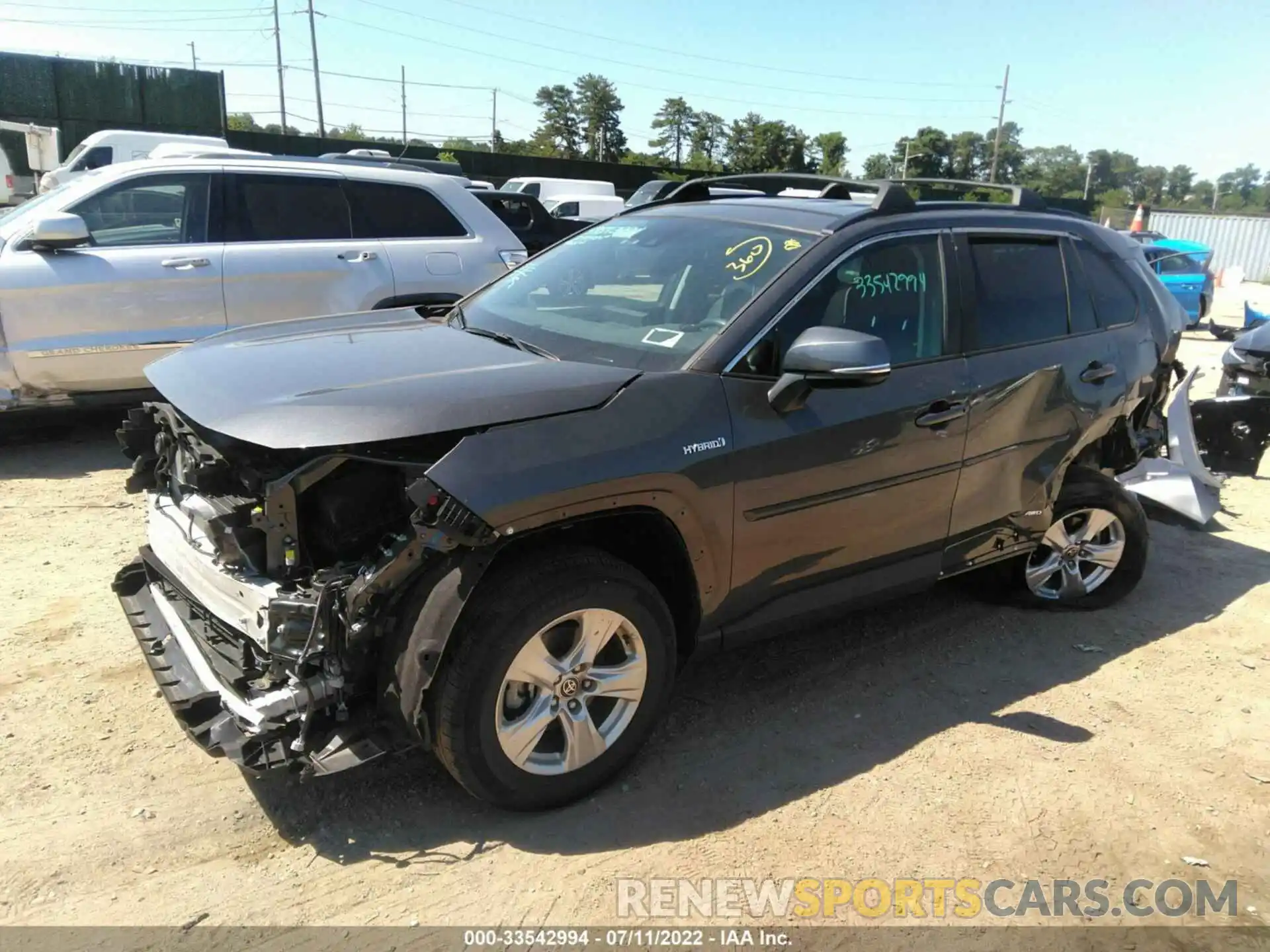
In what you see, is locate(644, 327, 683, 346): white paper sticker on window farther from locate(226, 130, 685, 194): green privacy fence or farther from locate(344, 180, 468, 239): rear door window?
locate(226, 130, 685, 194): green privacy fence

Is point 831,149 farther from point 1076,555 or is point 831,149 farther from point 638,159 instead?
point 1076,555

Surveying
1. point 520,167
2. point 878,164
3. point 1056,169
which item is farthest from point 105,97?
point 1056,169

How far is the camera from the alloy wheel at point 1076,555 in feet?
15.2

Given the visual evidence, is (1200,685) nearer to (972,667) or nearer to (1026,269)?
(972,667)

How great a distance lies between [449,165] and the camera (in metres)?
13.4

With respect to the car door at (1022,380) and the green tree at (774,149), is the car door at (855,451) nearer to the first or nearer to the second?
the car door at (1022,380)

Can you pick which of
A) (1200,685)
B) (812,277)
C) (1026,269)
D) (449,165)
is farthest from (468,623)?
(449,165)

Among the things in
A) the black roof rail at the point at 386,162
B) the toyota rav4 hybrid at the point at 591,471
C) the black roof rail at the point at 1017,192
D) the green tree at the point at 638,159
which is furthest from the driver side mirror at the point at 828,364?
the green tree at the point at 638,159

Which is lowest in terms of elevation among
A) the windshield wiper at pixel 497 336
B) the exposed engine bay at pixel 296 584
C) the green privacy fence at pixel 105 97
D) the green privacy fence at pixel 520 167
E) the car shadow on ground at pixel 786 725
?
the car shadow on ground at pixel 786 725

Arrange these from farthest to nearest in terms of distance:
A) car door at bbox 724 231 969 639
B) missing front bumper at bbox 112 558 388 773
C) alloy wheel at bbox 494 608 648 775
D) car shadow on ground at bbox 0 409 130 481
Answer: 1. car shadow on ground at bbox 0 409 130 481
2. car door at bbox 724 231 969 639
3. alloy wheel at bbox 494 608 648 775
4. missing front bumper at bbox 112 558 388 773

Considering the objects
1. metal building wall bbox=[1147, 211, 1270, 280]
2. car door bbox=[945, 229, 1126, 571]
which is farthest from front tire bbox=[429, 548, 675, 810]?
metal building wall bbox=[1147, 211, 1270, 280]

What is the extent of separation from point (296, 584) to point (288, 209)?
16.1ft

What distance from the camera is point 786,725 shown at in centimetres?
357

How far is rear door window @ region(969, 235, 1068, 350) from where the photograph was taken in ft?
12.9
